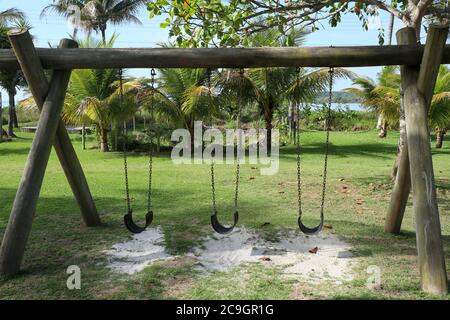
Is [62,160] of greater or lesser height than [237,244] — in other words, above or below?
above

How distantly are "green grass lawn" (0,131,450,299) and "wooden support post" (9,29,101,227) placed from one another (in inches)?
11.9

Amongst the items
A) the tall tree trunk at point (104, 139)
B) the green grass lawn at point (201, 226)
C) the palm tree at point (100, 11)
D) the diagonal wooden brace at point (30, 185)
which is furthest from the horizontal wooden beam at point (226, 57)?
the palm tree at point (100, 11)

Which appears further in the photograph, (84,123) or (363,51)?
(84,123)

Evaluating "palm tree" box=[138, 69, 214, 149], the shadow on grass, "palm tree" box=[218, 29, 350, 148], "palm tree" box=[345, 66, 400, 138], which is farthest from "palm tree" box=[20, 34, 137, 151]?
"palm tree" box=[345, 66, 400, 138]

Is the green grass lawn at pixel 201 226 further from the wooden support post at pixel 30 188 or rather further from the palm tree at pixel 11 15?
the palm tree at pixel 11 15

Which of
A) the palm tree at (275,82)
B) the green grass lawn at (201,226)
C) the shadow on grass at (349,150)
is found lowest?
the green grass lawn at (201,226)

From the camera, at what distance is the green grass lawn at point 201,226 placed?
11.3 feet

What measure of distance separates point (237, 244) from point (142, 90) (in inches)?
350

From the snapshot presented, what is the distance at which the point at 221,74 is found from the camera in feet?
39.9

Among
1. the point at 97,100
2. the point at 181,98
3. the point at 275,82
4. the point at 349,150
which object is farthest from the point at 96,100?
the point at 349,150

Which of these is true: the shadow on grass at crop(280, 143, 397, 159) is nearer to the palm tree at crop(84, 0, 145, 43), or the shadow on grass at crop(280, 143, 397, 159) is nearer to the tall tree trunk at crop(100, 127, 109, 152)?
the tall tree trunk at crop(100, 127, 109, 152)

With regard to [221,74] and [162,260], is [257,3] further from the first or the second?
[221,74]

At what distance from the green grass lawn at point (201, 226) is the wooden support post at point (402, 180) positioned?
0.18 metres
